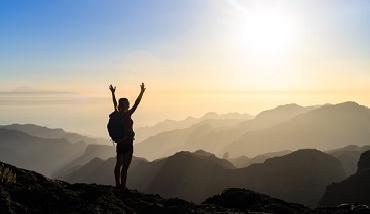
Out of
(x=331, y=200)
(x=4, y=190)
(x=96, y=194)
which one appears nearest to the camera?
(x=4, y=190)

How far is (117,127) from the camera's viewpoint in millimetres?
11414

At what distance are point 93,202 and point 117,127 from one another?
138 inches

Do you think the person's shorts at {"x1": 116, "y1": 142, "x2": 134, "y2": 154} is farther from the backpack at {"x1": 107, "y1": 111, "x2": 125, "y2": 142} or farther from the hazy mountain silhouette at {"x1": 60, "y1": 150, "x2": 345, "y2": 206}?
the hazy mountain silhouette at {"x1": 60, "y1": 150, "x2": 345, "y2": 206}

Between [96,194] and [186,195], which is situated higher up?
[96,194]

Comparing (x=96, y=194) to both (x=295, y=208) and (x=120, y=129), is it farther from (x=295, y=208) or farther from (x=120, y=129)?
(x=295, y=208)

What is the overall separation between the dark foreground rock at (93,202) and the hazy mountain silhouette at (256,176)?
95.9 metres

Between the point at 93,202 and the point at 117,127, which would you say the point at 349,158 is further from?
the point at 93,202

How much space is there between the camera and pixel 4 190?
7.61 metres

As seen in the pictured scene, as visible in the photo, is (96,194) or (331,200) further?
(331,200)

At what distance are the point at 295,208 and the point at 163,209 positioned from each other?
3.38 meters

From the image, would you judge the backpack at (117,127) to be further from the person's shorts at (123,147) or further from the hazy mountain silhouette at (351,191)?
the hazy mountain silhouette at (351,191)

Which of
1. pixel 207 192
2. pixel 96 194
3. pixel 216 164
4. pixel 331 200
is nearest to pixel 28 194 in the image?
pixel 96 194

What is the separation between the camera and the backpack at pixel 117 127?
11.4 meters

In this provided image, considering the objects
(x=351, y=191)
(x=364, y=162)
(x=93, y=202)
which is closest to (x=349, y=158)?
(x=364, y=162)
